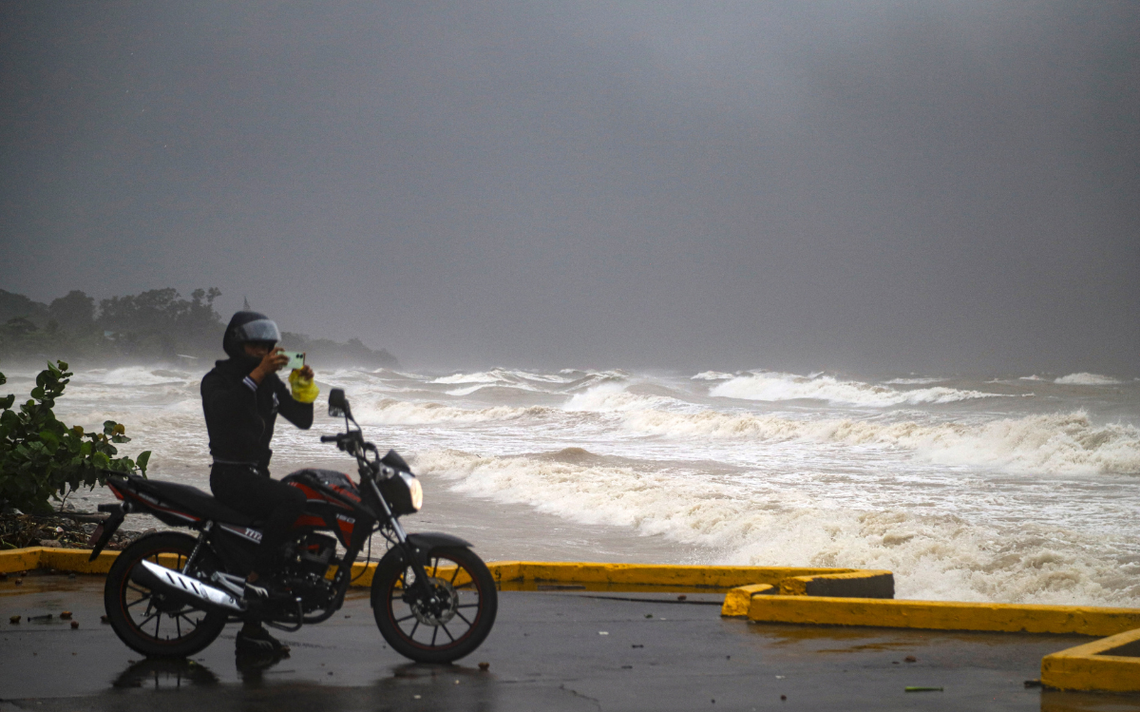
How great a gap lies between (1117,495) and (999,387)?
138ft

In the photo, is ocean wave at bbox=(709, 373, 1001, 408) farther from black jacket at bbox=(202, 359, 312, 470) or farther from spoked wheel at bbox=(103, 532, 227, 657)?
spoked wheel at bbox=(103, 532, 227, 657)

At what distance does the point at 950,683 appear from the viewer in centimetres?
480

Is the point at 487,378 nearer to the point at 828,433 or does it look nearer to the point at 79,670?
the point at 828,433

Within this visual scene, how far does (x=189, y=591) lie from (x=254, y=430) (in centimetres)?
87

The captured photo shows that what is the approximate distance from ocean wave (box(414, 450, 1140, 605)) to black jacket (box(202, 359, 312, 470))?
7492mm

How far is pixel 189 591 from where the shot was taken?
486 cm

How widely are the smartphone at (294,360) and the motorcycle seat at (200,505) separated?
0.78 m

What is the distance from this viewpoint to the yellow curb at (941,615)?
6070mm

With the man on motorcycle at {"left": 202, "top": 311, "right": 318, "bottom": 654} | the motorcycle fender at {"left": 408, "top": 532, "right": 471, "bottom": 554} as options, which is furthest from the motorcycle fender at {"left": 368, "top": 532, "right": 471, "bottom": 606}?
the man on motorcycle at {"left": 202, "top": 311, "right": 318, "bottom": 654}

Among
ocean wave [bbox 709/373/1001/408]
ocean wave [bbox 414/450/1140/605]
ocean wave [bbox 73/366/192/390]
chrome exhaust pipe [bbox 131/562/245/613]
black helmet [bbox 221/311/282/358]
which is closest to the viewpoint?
chrome exhaust pipe [bbox 131/562/245/613]

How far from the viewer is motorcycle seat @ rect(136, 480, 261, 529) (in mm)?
4961

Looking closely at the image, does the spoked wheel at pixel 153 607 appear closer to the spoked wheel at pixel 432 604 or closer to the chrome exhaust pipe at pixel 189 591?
the chrome exhaust pipe at pixel 189 591

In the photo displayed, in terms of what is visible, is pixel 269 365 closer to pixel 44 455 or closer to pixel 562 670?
pixel 562 670

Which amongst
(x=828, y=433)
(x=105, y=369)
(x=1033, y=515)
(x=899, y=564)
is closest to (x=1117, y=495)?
(x=1033, y=515)
